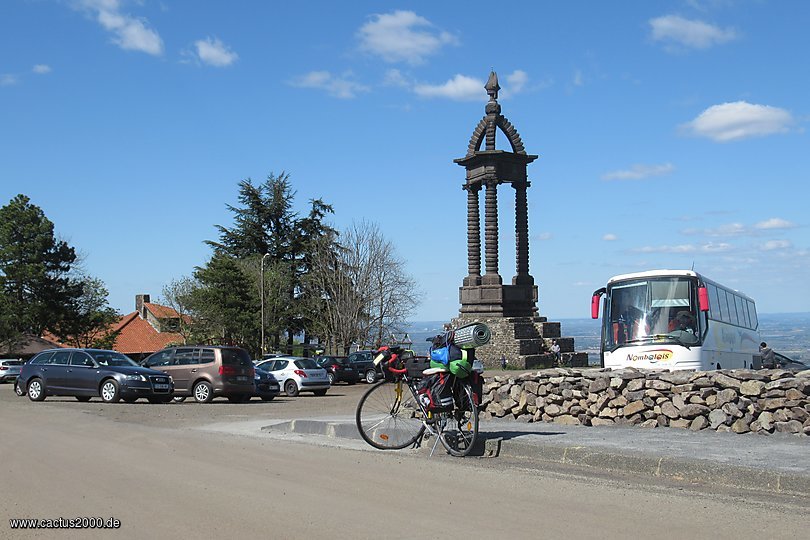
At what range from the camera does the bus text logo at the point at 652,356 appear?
22.2m

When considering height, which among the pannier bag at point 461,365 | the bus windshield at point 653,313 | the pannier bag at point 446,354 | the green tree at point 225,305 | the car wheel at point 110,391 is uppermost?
the green tree at point 225,305

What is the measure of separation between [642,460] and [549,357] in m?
41.8

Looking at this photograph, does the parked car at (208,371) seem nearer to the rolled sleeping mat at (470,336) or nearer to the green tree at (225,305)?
the rolled sleeping mat at (470,336)

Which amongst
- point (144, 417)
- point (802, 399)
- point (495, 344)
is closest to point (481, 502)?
point (802, 399)

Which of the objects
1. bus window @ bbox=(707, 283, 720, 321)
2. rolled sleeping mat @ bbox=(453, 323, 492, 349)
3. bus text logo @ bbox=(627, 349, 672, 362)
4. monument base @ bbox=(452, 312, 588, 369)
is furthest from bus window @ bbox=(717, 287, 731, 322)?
monument base @ bbox=(452, 312, 588, 369)

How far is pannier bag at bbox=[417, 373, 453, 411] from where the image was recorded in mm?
11795

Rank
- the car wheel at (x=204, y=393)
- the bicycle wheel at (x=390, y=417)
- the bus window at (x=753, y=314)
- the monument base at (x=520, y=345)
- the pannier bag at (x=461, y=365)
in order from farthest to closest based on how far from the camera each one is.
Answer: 1. the monument base at (x=520, y=345)
2. the bus window at (x=753, y=314)
3. the car wheel at (x=204, y=393)
4. the bicycle wheel at (x=390, y=417)
5. the pannier bag at (x=461, y=365)

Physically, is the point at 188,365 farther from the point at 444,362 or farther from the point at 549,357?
the point at 549,357

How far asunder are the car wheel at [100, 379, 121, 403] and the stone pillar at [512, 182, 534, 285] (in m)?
32.4

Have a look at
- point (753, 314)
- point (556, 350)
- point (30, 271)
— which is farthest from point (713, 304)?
point (30, 271)

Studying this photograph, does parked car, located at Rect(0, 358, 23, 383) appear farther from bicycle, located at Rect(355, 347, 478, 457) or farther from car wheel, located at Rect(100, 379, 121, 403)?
bicycle, located at Rect(355, 347, 478, 457)

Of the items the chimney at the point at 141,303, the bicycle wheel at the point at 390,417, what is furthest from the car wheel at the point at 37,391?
the chimney at the point at 141,303

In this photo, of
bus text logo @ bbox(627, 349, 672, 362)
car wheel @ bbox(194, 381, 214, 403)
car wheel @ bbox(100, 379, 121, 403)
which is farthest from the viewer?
car wheel @ bbox(194, 381, 214, 403)

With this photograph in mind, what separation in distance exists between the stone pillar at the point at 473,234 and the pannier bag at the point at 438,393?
41341mm
